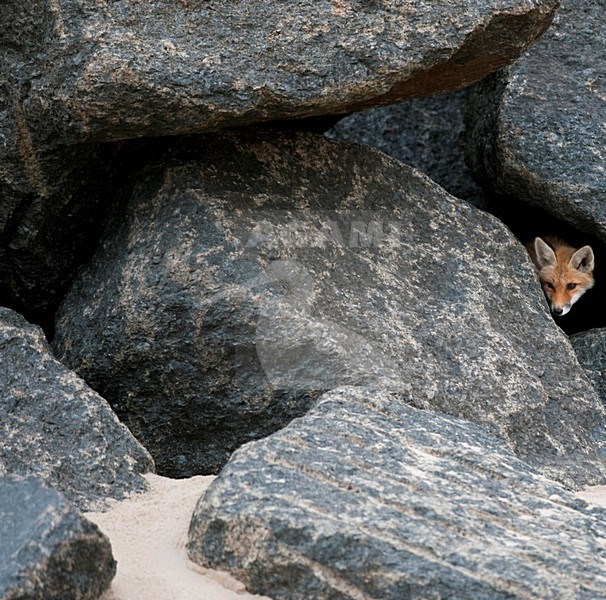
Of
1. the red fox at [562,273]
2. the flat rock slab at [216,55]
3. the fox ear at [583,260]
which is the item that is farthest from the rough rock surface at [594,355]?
the flat rock slab at [216,55]

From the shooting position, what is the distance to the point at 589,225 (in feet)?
17.9

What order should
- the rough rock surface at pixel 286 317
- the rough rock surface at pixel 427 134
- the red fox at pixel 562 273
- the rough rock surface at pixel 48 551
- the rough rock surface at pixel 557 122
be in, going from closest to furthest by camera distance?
the rough rock surface at pixel 48 551
the rough rock surface at pixel 286 317
the rough rock surface at pixel 557 122
the rough rock surface at pixel 427 134
the red fox at pixel 562 273

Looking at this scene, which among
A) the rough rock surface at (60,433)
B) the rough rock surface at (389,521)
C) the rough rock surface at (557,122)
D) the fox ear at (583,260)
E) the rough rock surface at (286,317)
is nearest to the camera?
the rough rock surface at (389,521)

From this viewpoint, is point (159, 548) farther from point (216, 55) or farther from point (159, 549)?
point (216, 55)

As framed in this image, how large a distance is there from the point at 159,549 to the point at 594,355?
3237 millimetres

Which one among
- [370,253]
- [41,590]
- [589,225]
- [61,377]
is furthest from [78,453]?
[589,225]

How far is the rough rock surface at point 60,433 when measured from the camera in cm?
336

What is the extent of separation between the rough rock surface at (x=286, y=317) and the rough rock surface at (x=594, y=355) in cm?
69

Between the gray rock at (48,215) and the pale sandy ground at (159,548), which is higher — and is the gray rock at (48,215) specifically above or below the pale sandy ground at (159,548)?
above

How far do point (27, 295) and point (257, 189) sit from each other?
125cm

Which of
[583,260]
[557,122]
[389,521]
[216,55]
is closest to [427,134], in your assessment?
[557,122]

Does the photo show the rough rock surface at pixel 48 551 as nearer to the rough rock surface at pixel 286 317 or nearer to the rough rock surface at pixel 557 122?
the rough rock surface at pixel 286 317

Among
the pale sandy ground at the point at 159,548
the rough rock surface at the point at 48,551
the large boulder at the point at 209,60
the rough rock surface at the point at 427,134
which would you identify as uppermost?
the large boulder at the point at 209,60

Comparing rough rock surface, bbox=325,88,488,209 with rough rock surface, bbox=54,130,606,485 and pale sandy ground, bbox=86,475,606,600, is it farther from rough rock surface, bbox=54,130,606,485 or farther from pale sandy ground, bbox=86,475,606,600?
pale sandy ground, bbox=86,475,606,600
